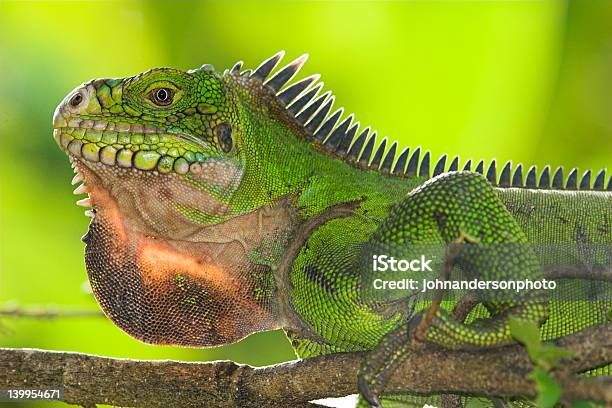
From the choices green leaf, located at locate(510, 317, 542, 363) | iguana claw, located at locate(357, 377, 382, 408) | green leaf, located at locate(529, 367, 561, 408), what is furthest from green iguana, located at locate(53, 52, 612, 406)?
green leaf, located at locate(529, 367, 561, 408)

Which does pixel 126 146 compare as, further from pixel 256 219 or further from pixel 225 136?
pixel 256 219

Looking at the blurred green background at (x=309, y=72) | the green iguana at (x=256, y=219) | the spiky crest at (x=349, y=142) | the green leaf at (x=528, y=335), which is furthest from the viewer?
the blurred green background at (x=309, y=72)

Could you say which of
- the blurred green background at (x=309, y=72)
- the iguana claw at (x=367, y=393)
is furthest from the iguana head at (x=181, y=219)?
the blurred green background at (x=309, y=72)

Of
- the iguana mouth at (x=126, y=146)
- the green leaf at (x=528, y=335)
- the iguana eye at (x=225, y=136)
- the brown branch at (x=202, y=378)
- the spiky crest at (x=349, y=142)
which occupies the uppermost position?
the spiky crest at (x=349, y=142)

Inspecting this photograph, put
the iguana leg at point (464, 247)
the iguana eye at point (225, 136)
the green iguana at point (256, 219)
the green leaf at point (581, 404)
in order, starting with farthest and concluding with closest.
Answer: the iguana eye at point (225, 136) → the green iguana at point (256, 219) → the iguana leg at point (464, 247) → the green leaf at point (581, 404)

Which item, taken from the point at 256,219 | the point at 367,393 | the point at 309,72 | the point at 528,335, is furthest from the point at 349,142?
the point at 309,72

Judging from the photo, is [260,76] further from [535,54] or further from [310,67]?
[535,54]

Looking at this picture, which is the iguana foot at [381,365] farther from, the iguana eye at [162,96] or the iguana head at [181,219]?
the iguana eye at [162,96]
